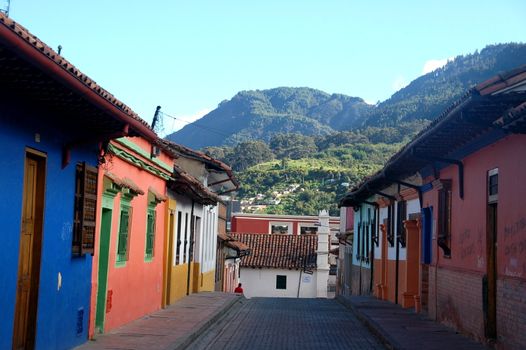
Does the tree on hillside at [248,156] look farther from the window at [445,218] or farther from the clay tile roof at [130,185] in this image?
Answer: the clay tile roof at [130,185]

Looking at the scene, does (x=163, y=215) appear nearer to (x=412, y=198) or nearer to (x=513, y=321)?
(x=412, y=198)

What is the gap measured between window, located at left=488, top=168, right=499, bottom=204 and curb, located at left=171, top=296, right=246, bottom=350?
17.5ft

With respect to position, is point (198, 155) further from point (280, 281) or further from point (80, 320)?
point (280, 281)

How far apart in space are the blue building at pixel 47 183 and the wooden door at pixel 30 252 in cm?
1

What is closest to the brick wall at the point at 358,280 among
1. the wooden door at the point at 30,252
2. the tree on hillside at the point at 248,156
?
the wooden door at the point at 30,252

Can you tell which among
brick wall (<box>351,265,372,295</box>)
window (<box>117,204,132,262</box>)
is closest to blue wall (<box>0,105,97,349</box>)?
window (<box>117,204,132,262</box>)

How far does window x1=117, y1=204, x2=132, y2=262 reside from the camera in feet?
47.3

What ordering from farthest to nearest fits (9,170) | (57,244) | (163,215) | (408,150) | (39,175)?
(163,215)
(408,150)
(57,244)
(39,175)
(9,170)

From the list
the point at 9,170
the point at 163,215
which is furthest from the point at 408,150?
the point at 9,170

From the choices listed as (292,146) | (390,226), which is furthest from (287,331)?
(292,146)

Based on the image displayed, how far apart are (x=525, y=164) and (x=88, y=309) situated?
6.57 m

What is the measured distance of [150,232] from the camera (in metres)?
17.5

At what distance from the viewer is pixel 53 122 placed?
32.6 feet

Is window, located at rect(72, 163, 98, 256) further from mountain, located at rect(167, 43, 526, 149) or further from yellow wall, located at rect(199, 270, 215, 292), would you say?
mountain, located at rect(167, 43, 526, 149)
